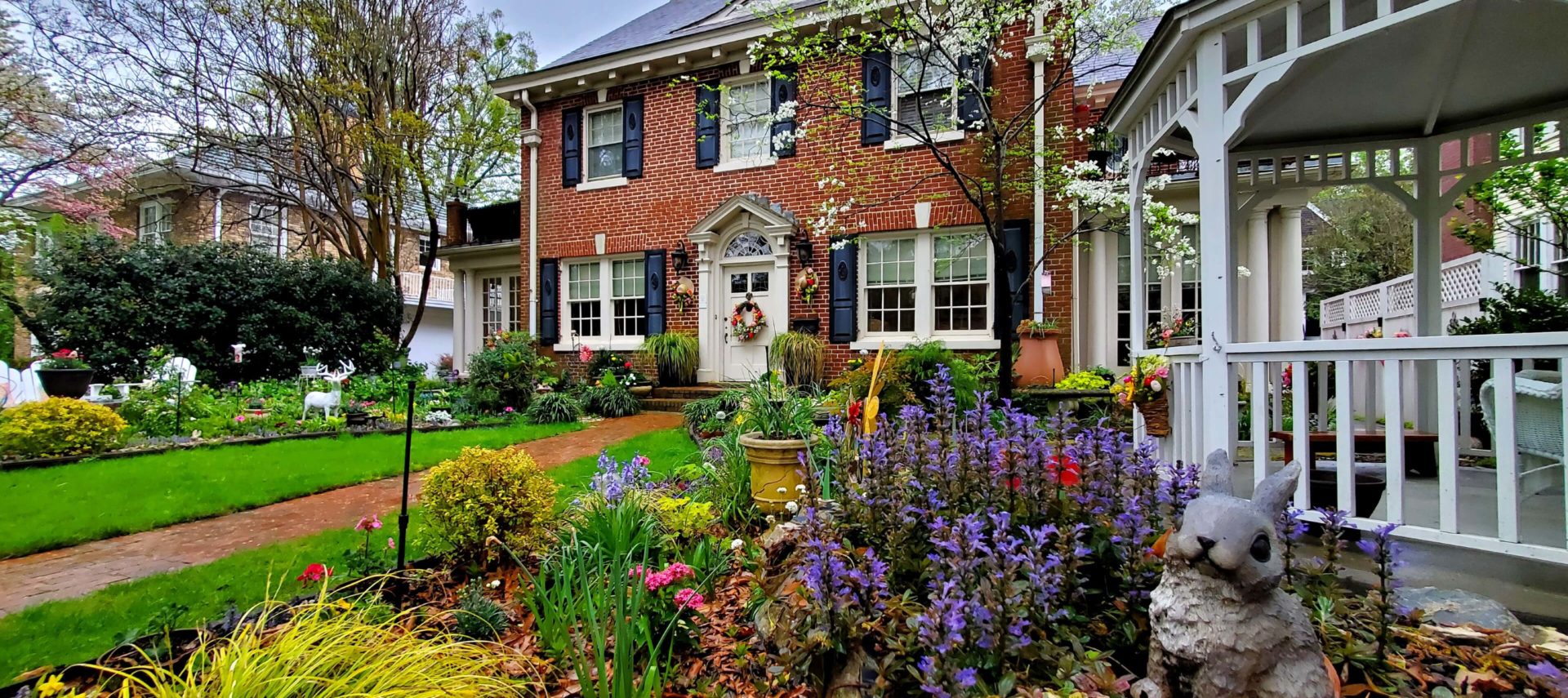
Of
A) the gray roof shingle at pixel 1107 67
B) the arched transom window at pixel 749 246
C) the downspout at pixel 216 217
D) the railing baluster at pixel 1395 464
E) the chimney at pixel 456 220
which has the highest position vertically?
the gray roof shingle at pixel 1107 67

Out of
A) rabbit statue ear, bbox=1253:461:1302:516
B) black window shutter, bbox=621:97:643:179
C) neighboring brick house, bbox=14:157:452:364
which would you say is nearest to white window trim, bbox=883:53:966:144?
black window shutter, bbox=621:97:643:179

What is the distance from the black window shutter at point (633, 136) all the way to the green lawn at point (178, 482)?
507 cm

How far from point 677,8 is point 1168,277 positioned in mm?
9488

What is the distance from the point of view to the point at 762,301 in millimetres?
9430

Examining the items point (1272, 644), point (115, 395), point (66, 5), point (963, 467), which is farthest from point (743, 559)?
point (66, 5)

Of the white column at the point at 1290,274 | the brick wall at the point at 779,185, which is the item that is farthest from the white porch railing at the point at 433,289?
the white column at the point at 1290,274

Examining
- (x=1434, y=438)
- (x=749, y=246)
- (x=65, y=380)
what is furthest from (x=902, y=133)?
(x=65, y=380)

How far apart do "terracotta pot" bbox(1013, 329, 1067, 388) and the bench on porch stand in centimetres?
274

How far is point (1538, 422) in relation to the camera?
2691 mm

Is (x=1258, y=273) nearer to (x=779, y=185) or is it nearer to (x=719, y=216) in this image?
(x=779, y=185)

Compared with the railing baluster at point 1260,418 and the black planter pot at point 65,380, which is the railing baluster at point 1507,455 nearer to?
the railing baluster at point 1260,418

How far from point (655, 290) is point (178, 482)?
6066 mm

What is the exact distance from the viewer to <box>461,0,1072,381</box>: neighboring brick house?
832 cm

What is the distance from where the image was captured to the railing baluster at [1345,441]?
2.45 metres
